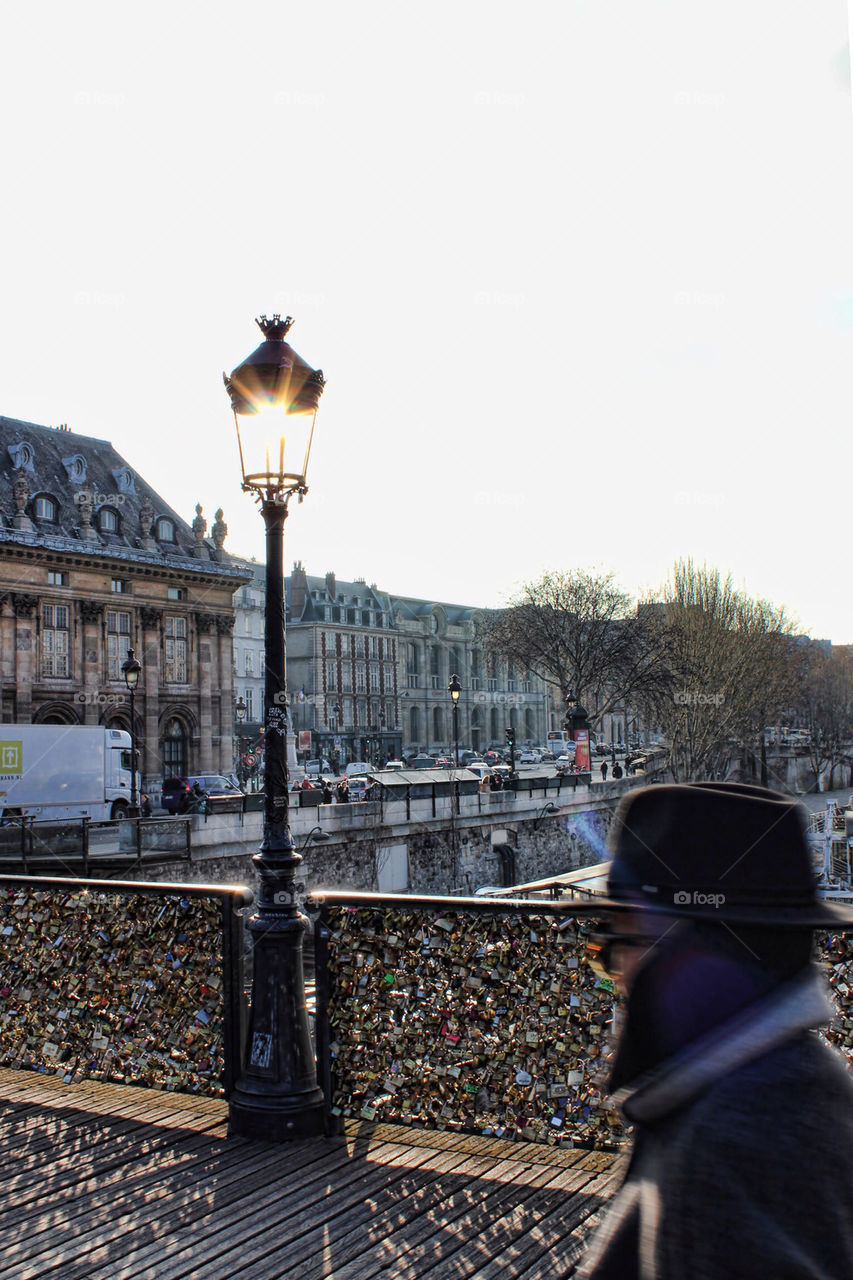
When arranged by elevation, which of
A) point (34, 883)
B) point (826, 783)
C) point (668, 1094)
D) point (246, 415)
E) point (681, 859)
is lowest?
point (826, 783)

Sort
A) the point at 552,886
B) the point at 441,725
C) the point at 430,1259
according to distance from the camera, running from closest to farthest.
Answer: the point at 430,1259
the point at 552,886
the point at 441,725

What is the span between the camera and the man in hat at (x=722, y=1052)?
4.35 feet

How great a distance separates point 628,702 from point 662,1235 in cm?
5579

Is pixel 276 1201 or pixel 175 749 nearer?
pixel 276 1201

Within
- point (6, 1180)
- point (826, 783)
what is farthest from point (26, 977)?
point (826, 783)

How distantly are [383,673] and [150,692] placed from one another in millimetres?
53823

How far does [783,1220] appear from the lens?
1315mm

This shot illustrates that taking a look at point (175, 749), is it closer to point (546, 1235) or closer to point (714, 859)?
point (546, 1235)

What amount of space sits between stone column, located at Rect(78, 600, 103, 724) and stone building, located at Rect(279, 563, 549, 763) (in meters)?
36.1

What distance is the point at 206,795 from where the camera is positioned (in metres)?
33.4

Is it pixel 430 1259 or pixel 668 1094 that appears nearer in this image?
pixel 668 1094

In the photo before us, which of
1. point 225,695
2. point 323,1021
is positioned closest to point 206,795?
point 225,695

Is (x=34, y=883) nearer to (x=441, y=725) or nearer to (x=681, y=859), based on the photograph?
(x=681, y=859)

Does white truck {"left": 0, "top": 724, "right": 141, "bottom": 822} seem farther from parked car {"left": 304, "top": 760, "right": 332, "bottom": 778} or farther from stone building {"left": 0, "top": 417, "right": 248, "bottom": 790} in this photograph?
parked car {"left": 304, "top": 760, "right": 332, "bottom": 778}
